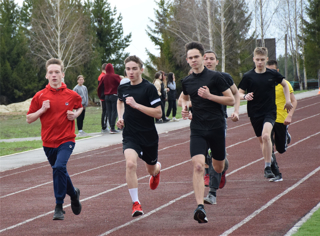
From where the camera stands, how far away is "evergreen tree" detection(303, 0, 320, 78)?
57469 millimetres

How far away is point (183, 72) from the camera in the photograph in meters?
56.0

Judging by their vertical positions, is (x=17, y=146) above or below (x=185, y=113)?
below

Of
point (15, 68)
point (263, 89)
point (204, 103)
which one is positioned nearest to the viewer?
point (204, 103)

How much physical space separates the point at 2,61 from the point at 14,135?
29.5 meters

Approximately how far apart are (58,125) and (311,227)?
10.5ft

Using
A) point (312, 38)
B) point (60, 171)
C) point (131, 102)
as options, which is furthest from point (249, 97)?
point (312, 38)

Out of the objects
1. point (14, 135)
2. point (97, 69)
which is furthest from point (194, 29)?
point (14, 135)

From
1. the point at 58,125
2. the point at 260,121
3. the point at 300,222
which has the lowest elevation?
the point at 300,222

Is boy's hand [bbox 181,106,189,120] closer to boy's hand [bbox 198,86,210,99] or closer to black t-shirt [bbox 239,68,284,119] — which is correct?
boy's hand [bbox 198,86,210,99]

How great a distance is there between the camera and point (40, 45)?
1930 inches

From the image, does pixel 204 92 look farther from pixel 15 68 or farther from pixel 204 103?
pixel 15 68

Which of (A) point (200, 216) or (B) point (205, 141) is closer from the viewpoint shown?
(A) point (200, 216)

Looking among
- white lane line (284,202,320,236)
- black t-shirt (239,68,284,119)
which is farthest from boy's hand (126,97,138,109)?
black t-shirt (239,68,284,119)

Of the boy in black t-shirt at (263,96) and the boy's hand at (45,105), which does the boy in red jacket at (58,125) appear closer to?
the boy's hand at (45,105)
